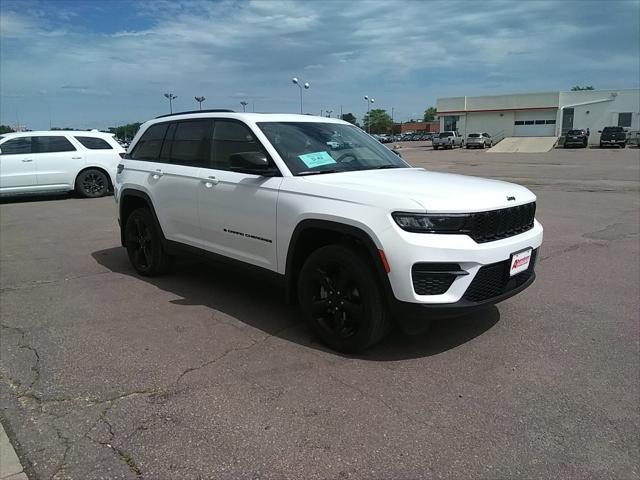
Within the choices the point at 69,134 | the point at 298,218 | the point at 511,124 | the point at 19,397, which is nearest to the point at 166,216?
the point at 298,218

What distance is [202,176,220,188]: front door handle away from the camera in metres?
4.93

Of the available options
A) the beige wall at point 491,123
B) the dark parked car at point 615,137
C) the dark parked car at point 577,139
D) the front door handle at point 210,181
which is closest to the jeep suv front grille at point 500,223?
Answer: the front door handle at point 210,181

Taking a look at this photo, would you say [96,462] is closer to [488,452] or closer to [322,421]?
[322,421]

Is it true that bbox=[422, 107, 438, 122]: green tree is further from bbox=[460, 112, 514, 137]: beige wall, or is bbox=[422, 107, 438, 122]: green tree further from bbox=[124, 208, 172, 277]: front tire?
bbox=[124, 208, 172, 277]: front tire

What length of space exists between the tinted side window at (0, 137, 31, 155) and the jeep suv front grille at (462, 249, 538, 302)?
43.8ft

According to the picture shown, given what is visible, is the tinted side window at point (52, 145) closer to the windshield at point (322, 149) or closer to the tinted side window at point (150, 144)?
the tinted side window at point (150, 144)

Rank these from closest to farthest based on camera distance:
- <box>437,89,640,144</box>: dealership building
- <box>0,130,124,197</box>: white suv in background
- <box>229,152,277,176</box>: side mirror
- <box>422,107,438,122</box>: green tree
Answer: <box>229,152,277,176</box>: side mirror → <box>0,130,124,197</box>: white suv in background → <box>437,89,640,144</box>: dealership building → <box>422,107,438,122</box>: green tree

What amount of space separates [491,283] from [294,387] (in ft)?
5.14

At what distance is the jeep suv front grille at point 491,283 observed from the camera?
3.66m

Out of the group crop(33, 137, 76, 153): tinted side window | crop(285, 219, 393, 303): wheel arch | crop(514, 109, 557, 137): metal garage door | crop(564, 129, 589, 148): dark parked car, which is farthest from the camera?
crop(514, 109, 557, 137): metal garage door

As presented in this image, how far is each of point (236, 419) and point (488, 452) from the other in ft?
4.69

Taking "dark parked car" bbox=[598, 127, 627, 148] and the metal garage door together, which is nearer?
"dark parked car" bbox=[598, 127, 627, 148]

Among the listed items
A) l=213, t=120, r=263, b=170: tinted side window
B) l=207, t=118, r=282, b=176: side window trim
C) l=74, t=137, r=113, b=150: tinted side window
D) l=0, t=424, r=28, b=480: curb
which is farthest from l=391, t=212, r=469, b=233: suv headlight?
l=74, t=137, r=113, b=150: tinted side window

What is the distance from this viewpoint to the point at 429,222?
3529mm
